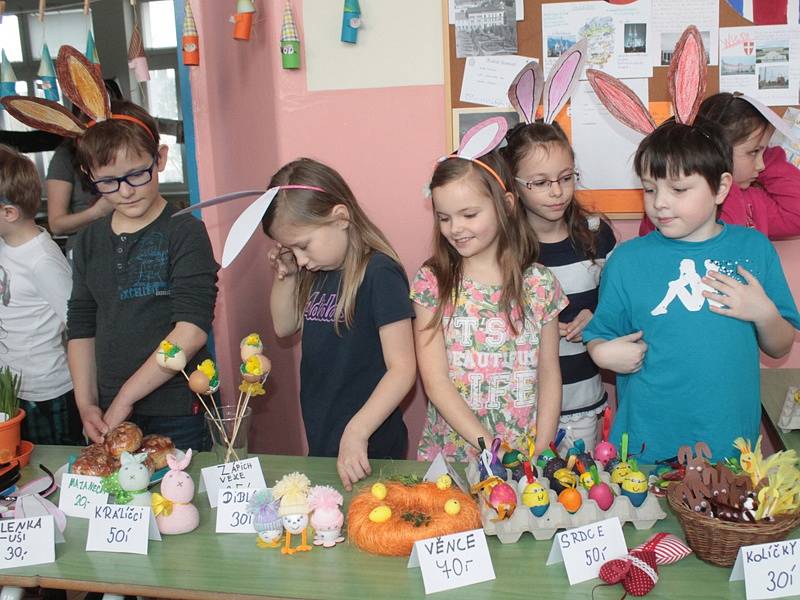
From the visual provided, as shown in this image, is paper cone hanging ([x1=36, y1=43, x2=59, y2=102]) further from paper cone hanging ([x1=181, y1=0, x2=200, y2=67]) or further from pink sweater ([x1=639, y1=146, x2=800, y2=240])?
pink sweater ([x1=639, y1=146, x2=800, y2=240])

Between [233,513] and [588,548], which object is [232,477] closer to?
[233,513]

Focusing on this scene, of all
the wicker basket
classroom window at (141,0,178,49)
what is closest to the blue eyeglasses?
the wicker basket

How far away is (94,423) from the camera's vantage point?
1.84 meters

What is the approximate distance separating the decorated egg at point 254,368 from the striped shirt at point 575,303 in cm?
88

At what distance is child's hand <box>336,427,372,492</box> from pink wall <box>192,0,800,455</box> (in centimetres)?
105

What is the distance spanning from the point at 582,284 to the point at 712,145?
550 millimetres

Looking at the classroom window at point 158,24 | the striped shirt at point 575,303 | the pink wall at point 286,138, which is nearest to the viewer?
the striped shirt at point 575,303

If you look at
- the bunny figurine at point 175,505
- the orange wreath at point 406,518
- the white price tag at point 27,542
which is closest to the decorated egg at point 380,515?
the orange wreath at point 406,518

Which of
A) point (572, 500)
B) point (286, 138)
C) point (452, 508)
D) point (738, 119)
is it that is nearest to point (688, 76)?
point (738, 119)

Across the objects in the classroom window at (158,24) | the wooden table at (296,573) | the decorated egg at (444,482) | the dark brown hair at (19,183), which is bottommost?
the wooden table at (296,573)

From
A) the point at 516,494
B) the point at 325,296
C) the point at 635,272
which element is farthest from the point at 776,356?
the point at 325,296

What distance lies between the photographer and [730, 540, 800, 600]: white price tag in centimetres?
109

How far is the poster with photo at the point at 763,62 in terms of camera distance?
223 cm

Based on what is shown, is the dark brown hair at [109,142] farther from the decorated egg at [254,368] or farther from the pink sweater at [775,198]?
the pink sweater at [775,198]
